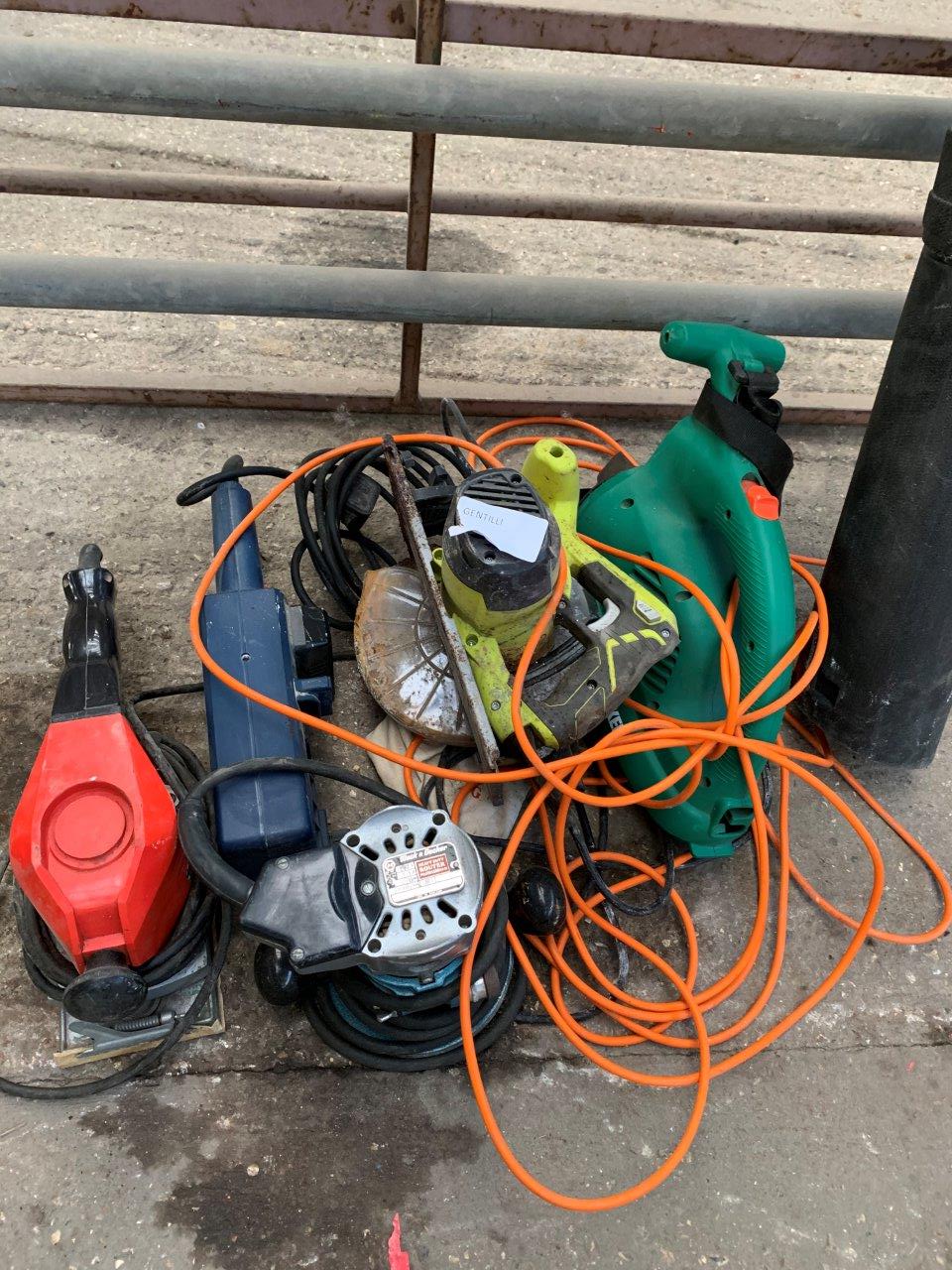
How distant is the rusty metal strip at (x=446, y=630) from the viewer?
1.40 m

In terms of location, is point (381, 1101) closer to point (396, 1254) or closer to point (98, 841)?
point (396, 1254)

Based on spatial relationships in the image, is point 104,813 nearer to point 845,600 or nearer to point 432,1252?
point 432,1252

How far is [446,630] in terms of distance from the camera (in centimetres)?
147

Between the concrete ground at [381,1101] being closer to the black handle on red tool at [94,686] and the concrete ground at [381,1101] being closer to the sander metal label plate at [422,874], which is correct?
the black handle on red tool at [94,686]

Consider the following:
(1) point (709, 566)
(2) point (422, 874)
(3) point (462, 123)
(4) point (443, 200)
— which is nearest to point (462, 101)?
(3) point (462, 123)

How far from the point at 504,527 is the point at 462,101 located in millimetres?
812

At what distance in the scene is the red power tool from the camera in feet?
3.76

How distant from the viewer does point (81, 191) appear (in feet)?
6.61

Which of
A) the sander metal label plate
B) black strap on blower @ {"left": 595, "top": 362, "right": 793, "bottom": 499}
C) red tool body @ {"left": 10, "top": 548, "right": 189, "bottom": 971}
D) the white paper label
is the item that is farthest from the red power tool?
black strap on blower @ {"left": 595, "top": 362, "right": 793, "bottom": 499}

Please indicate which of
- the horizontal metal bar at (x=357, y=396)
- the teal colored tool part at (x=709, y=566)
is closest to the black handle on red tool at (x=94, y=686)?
the horizontal metal bar at (x=357, y=396)

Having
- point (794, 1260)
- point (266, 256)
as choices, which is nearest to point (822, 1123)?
point (794, 1260)

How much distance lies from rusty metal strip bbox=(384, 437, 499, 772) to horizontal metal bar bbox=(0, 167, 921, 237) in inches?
29.3

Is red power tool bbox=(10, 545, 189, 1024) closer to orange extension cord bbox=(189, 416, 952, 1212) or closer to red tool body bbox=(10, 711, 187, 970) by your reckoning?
red tool body bbox=(10, 711, 187, 970)

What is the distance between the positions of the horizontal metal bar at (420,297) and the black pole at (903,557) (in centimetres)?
51
